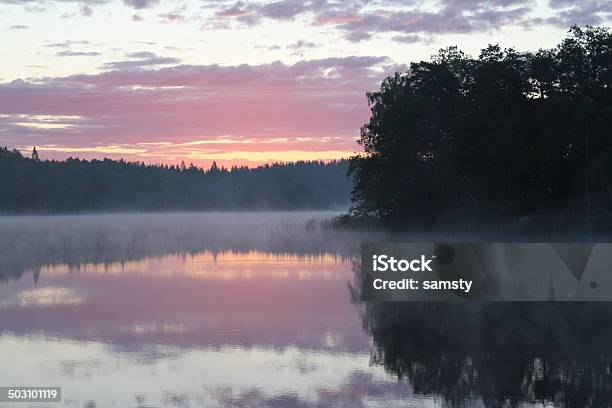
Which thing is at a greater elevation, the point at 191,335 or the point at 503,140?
the point at 503,140

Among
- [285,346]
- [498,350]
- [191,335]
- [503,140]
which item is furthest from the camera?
[503,140]

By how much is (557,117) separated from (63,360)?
54816mm

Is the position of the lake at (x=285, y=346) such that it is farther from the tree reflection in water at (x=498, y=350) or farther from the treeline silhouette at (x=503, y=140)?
the treeline silhouette at (x=503, y=140)

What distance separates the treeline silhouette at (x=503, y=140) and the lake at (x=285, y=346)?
34.0 metres

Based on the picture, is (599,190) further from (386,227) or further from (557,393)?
(557,393)

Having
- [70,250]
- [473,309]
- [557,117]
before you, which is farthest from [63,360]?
[557,117]

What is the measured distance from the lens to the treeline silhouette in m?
69.3

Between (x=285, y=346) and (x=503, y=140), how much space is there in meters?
50.9

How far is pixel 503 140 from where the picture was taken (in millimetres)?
71125

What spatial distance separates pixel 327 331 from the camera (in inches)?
1039

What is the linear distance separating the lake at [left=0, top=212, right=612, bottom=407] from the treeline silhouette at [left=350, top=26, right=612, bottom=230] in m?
34.0

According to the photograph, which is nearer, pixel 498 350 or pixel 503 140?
pixel 498 350

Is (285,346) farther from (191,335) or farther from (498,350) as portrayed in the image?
(498,350)

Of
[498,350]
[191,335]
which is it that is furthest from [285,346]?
[498,350]
